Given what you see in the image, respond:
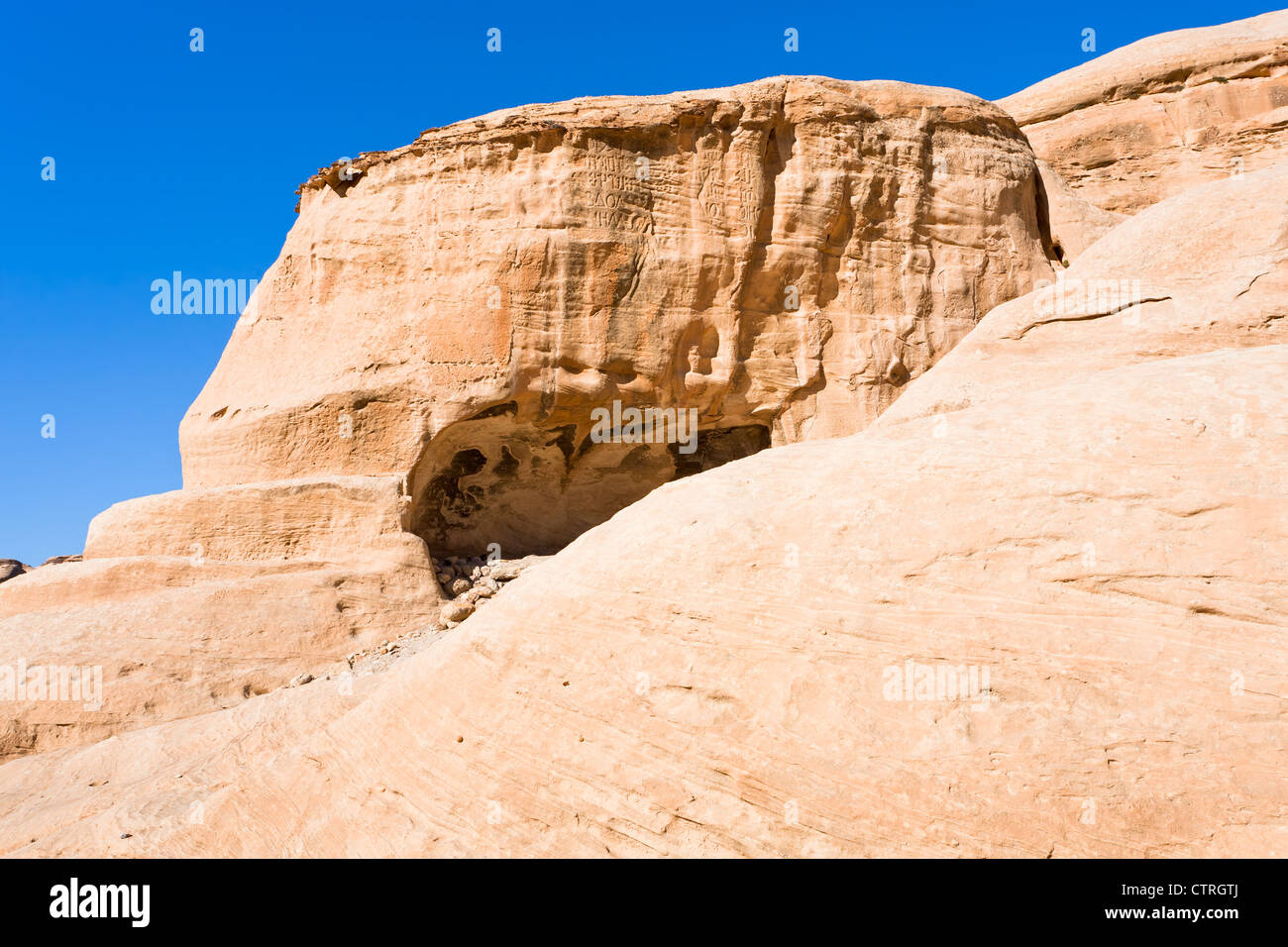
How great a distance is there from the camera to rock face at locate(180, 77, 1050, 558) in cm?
1277

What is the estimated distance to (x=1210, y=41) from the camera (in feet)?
54.7

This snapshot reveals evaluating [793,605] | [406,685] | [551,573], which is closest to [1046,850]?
[793,605]

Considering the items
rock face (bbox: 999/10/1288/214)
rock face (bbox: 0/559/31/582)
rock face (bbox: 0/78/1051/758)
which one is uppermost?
rock face (bbox: 999/10/1288/214)

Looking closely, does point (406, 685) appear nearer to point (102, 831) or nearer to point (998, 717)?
point (102, 831)

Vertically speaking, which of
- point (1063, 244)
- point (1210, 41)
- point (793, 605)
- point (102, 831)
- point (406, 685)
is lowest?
point (102, 831)

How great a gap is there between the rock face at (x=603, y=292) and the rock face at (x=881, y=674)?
744 cm

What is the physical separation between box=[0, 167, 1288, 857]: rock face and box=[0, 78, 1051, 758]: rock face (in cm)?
619

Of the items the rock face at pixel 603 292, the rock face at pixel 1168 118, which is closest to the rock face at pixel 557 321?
the rock face at pixel 603 292

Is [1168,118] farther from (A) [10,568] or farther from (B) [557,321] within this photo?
(A) [10,568]

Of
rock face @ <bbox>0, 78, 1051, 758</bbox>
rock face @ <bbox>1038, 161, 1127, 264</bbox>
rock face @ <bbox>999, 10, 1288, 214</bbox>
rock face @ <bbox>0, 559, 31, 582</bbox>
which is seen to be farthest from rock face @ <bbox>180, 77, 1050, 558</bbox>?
rock face @ <bbox>0, 559, 31, 582</bbox>

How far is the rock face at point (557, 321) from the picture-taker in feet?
38.9

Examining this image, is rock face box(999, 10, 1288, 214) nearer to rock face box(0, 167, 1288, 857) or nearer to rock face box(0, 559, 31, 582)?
rock face box(0, 167, 1288, 857)

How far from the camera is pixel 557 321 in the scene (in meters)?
13.0

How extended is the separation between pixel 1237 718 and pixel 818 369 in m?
10.2
